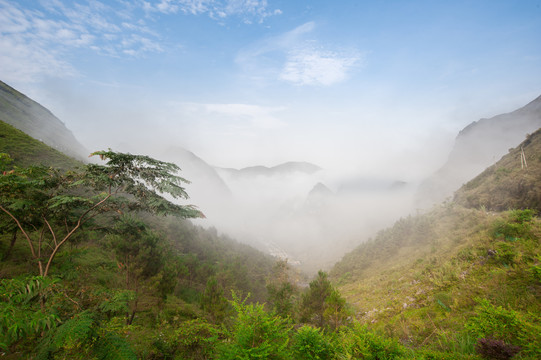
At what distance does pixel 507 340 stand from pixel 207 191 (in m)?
158

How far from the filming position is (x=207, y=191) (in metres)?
153

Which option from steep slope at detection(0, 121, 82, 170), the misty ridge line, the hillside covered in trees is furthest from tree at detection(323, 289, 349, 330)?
the misty ridge line

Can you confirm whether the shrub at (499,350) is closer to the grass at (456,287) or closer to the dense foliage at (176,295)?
the dense foliage at (176,295)

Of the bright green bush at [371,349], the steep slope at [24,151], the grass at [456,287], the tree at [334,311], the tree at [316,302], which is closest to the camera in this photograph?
the bright green bush at [371,349]

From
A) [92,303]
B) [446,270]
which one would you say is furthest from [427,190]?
[92,303]

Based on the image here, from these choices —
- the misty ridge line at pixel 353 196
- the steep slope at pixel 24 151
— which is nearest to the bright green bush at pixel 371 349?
the steep slope at pixel 24 151

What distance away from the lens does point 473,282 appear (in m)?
7.43

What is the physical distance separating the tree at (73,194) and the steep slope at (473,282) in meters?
6.45

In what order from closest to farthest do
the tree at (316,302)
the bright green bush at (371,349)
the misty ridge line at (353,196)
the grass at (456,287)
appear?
the bright green bush at (371,349)
the grass at (456,287)
the tree at (316,302)
the misty ridge line at (353,196)

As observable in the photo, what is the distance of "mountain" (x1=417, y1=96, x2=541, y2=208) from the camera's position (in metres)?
47.2

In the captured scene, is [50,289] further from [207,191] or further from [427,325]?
[207,191]

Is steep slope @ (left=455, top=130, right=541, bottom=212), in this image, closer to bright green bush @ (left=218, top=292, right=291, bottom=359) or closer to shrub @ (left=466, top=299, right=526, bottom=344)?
shrub @ (left=466, top=299, right=526, bottom=344)

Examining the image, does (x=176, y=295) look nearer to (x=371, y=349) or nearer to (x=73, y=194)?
(x=73, y=194)

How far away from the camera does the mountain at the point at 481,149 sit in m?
47.2
